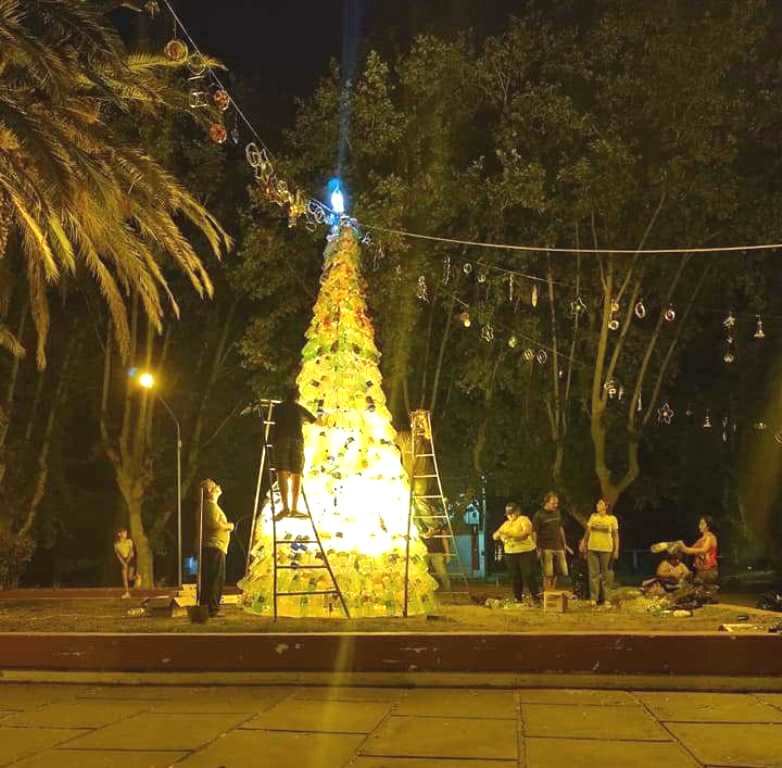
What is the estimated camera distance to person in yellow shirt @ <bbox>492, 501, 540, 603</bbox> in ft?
46.9

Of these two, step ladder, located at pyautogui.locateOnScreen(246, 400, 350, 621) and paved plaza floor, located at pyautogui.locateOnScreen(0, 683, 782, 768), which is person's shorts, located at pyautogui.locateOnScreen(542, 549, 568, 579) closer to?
step ladder, located at pyautogui.locateOnScreen(246, 400, 350, 621)

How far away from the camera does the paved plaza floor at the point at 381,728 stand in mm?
6465

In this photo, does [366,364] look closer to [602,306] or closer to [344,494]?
[344,494]

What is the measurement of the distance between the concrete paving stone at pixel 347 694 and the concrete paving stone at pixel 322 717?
189 millimetres

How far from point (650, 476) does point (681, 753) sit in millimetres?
27089

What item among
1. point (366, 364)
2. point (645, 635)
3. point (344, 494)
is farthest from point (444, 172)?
point (645, 635)

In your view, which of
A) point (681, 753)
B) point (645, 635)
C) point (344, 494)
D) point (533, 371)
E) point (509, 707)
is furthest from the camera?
point (533, 371)

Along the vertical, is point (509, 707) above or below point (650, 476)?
below

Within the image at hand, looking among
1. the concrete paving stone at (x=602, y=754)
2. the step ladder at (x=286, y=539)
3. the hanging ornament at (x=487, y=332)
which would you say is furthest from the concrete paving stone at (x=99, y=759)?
the hanging ornament at (x=487, y=332)

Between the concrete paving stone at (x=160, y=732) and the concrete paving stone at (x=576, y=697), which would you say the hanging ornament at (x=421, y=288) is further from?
the concrete paving stone at (x=160, y=732)

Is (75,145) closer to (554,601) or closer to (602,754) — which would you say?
A: (602,754)

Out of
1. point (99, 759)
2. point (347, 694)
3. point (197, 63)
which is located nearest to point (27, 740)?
point (99, 759)

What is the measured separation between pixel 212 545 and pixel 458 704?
5099 millimetres

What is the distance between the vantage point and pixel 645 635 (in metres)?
9.01
